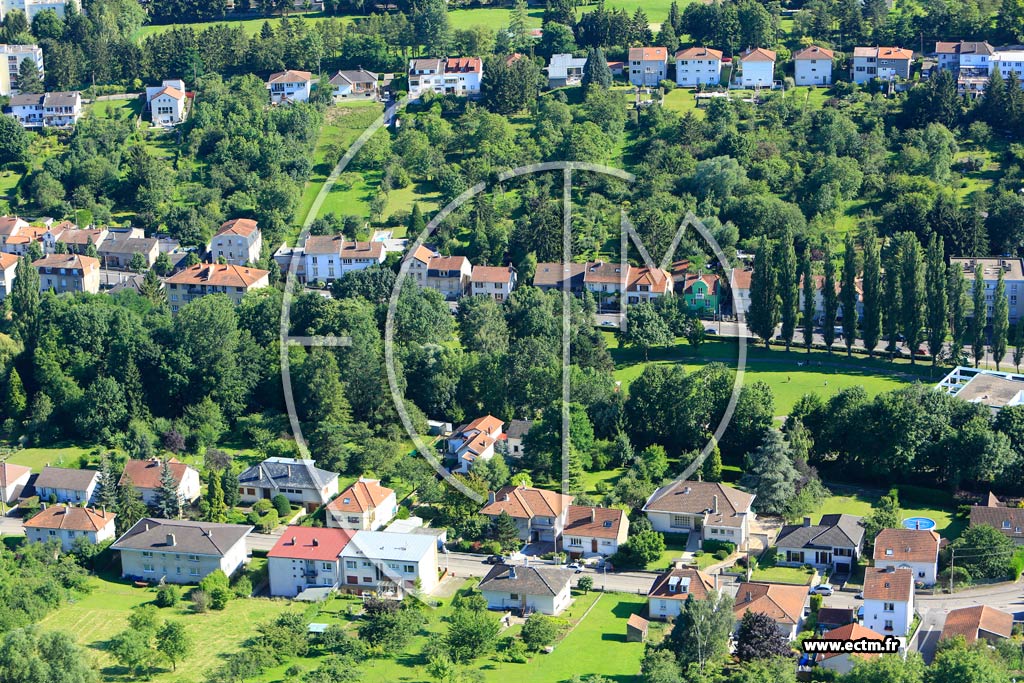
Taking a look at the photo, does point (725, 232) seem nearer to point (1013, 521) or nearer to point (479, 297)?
point (479, 297)

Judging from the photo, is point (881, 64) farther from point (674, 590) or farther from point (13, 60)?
point (674, 590)

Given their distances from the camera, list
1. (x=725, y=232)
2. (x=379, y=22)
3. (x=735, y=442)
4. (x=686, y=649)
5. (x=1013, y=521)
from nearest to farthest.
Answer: (x=686, y=649), (x=1013, y=521), (x=735, y=442), (x=725, y=232), (x=379, y=22)

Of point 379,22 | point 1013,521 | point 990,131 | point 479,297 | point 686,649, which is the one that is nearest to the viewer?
point 686,649

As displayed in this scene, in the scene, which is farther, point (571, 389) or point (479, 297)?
point (479, 297)

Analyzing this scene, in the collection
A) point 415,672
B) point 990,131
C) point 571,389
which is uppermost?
point 990,131

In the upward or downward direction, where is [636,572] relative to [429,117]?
downward

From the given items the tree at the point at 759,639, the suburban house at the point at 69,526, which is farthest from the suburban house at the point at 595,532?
the suburban house at the point at 69,526

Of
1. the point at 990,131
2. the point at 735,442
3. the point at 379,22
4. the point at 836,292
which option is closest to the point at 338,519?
the point at 735,442

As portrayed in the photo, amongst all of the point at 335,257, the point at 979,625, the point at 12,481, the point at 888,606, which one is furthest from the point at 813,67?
the point at 979,625

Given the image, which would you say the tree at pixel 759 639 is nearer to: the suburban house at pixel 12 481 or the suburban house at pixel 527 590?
the suburban house at pixel 527 590
